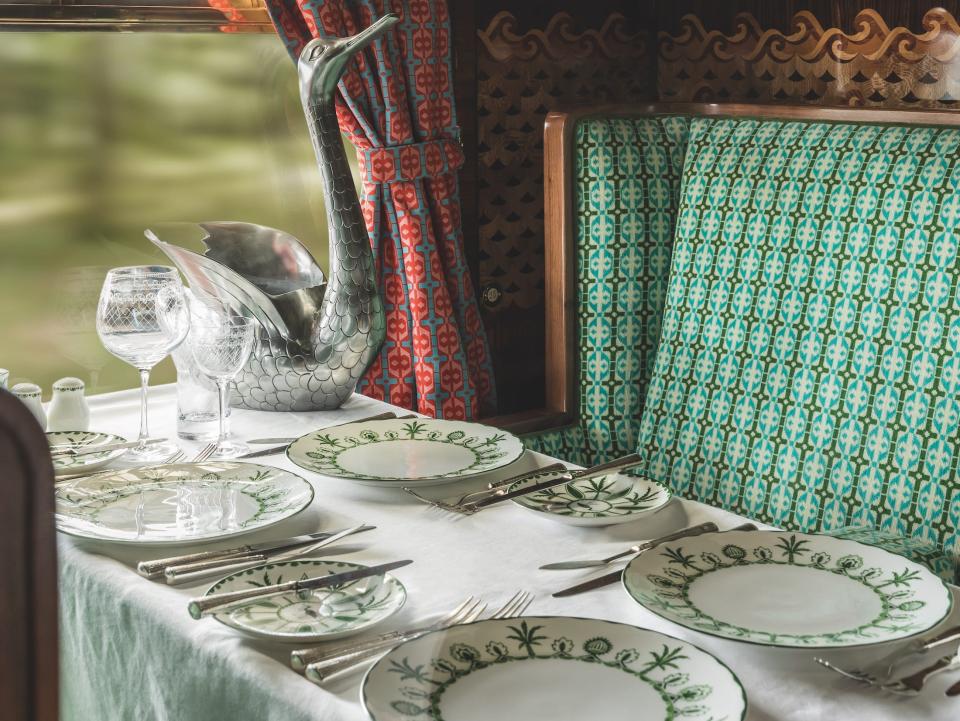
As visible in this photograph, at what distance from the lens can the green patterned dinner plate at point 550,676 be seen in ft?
2.36

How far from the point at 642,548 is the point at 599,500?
0.12 metres

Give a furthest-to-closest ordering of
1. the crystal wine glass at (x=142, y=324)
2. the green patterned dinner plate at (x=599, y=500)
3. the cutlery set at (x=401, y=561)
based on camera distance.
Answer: the crystal wine glass at (x=142, y=324) → the green patterned dinner plate at (x=599, y=500) → the cutlery set at (x=401, y=561)

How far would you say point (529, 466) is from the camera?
1283mm

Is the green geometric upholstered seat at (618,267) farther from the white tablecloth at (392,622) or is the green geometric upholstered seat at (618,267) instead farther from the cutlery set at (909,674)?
the cutlery set at (909,674)

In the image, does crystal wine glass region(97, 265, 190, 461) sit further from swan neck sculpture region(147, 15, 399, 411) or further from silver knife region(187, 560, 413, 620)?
silver knife region(187, 560, 413, 620)

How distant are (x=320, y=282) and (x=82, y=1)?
0.68 meters

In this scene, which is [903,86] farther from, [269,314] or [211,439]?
[211,439]

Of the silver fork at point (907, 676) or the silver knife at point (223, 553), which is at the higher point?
the silver knife at point (223, 553)

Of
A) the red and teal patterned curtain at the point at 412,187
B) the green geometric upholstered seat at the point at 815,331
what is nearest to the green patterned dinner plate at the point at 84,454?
the red and teal patterned curtain at the point at 412,187

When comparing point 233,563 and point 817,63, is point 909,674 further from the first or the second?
point 817,63

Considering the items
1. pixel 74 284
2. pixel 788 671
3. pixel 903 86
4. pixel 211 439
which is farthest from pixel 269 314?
pixel 903 86

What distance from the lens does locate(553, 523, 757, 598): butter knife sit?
94cm

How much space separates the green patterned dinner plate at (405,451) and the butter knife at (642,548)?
0.80ft

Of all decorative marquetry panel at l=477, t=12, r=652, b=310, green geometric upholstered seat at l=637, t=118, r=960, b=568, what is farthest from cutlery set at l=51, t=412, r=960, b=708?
decorative marquetry panel at l=477, t=12, r=652, b=310
